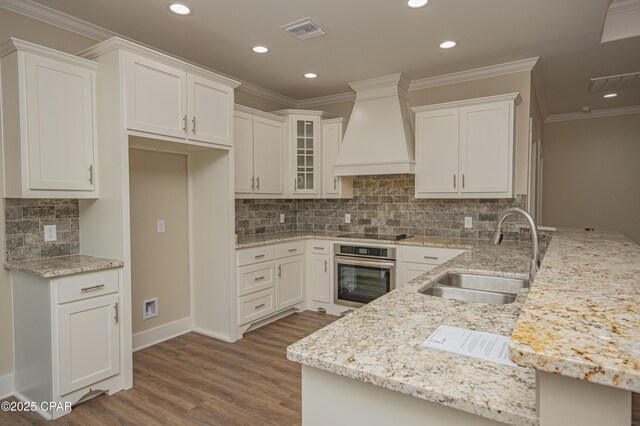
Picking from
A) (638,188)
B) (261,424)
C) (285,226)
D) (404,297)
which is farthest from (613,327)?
(638,188)

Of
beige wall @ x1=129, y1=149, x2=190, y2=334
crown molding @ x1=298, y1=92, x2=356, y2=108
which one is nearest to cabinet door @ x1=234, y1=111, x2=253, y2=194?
beige wall @ x1=129, y1=149, x2=190, y2=334

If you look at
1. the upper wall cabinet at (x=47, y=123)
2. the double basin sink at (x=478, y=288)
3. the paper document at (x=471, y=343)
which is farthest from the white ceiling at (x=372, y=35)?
the paper document at (x=471, y=343)

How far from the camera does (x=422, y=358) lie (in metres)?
1.00

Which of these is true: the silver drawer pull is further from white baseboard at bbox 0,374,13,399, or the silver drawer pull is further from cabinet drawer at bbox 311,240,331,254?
cabinet drawer at bbox 311,240,331,254

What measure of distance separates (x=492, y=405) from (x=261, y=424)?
6.01ft

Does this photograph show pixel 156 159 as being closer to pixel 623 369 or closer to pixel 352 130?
pixel 352 130

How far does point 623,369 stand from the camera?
551 millimetres

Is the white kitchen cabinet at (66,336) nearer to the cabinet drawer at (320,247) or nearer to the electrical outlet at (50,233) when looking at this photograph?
the electrical outlet at (50,233)

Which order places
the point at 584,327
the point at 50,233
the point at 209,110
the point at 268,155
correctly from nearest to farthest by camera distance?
1. the point at 584,327
2. the point at 50,233
3. the point at 209,110
4. the point at 268,155

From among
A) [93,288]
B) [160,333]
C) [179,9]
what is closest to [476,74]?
[179,9]

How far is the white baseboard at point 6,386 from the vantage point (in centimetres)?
252

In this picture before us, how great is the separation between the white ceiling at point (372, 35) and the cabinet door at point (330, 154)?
601 mm

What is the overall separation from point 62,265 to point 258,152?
87.5 inches

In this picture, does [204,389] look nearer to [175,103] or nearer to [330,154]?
[175,103]
